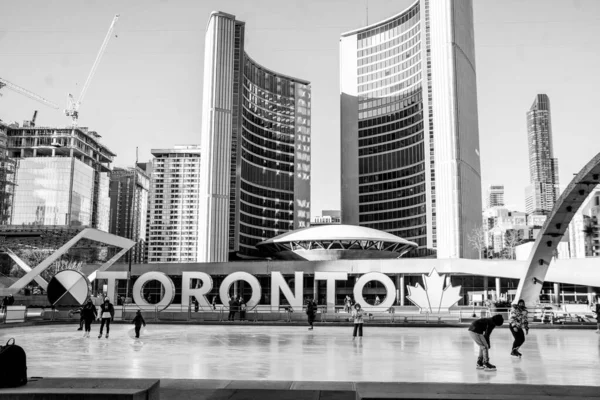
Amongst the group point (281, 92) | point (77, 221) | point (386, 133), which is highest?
point (281, 92)

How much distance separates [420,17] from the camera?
13362 centimetres

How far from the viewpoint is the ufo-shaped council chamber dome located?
98.8 m

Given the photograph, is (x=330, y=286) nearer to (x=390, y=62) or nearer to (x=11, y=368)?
(x=11, y=368)

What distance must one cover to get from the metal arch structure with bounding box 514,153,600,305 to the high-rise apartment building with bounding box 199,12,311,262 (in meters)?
88.7

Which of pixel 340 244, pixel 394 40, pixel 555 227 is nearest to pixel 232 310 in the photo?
pixel 555 227

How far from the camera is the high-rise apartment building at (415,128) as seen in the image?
396ft

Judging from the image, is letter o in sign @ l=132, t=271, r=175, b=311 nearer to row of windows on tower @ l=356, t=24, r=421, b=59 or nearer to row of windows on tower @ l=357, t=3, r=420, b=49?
row of windows on tower @ l=356, t=24, r=421, b=59

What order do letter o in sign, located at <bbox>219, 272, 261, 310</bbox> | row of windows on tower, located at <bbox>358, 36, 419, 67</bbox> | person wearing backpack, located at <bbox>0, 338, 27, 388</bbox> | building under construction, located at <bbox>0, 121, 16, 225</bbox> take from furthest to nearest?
building under construction, located at <bbox>0, 121, 16, 225</bbox> → row of windows on tower, located at <bbox>358, 36, 419, 67</bbox> → letter o in sign, located at <bbox>219, 272, 261, 310</bbox> → person wearing backpack, located at <bbox>0, 338, 27, 388</bbox>

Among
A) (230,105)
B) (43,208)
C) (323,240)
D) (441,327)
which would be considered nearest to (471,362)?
(441,327)

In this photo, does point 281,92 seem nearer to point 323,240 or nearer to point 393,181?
point 393,181

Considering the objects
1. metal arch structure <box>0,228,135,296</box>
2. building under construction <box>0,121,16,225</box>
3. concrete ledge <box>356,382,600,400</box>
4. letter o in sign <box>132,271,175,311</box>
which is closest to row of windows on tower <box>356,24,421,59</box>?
building under construction <box>0,121,16,225</box>

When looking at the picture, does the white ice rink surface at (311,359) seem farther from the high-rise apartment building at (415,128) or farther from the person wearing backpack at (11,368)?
the high-rise apartment building at (415,128)

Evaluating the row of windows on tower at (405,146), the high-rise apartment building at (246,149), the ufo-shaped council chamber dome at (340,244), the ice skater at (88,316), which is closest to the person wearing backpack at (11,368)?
the ice skater at (88,316)

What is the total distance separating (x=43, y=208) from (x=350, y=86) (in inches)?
3563
